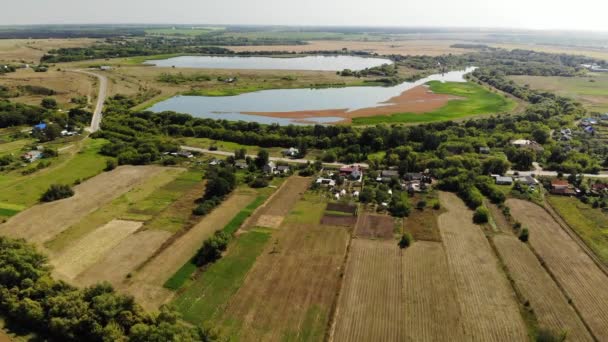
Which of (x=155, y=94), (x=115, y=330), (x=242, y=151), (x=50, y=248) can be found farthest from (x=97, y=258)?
(x=155, y=94)

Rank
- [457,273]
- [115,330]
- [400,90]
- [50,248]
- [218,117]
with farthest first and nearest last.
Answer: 1. [400,90]
2. [218,117]
3. [50,248]
4. [457,273]
5. [115,330]

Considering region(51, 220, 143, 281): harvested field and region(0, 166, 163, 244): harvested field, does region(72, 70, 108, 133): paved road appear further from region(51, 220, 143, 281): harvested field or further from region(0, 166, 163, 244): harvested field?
region(51, 220, 143, 281): harvested field

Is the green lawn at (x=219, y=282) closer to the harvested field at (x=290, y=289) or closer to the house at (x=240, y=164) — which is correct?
the harvested field at (x=290, y=289)

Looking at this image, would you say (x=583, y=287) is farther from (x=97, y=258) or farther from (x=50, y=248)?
(x=50, y=248)

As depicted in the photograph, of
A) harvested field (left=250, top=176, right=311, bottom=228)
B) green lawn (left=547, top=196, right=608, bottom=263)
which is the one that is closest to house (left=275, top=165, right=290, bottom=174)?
harvested field (left=250, top=176, right=311, bottom=228)

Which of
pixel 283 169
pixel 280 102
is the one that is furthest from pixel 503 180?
pixel 280 102

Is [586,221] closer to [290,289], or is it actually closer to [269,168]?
[290,289]
